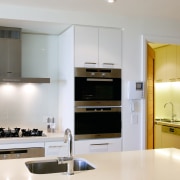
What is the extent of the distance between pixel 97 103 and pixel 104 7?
127 cm

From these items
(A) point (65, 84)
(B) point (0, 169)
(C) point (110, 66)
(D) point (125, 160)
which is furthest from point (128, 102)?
(B) point (0, 169)

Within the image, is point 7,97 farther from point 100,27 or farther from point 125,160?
point 125,160

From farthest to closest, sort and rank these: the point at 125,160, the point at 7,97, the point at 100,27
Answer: the point at 7,97 < the point at 100,27 < the point at 125,160

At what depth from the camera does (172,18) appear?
423 cm

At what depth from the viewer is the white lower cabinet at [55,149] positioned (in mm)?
3795

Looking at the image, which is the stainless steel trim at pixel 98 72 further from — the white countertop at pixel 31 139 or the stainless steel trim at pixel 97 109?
the white countertop at pixel 31 139

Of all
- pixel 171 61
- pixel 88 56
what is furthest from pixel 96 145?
pixel 171 61

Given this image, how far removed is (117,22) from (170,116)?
3014 mm

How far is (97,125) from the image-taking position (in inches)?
157

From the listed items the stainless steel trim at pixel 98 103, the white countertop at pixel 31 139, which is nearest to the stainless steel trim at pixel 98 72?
the stainless steel trim at pixel 98 103

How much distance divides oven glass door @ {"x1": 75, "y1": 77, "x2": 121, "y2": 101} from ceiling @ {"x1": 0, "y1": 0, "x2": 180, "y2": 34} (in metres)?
0.83

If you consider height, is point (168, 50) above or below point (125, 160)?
above

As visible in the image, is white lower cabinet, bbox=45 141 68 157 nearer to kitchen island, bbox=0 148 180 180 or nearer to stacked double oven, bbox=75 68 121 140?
stacked double oven, bbox=75 68 121 140

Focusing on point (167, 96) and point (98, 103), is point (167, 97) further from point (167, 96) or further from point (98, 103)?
point (98, 103)
